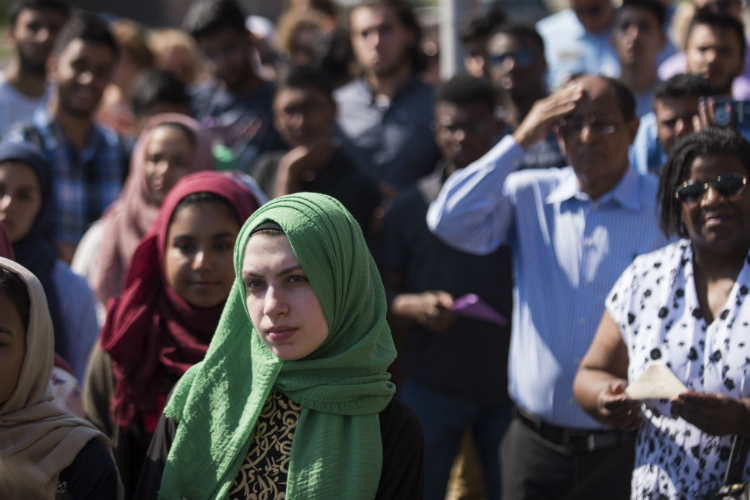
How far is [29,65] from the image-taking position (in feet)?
19.0

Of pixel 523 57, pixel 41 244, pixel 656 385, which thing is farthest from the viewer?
pixel 523 57

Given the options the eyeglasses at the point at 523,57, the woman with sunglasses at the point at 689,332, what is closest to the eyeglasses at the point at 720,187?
the woman with sunglasses at the point at 689,332

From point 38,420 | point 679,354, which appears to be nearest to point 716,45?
point 679,354

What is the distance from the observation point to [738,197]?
256 centimetres

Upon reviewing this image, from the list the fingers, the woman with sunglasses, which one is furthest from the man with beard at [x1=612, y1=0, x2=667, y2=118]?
the woman with sunglasses

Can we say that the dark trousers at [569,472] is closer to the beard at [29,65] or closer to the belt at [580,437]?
the belt at [580,437]

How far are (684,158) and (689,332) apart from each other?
624mm

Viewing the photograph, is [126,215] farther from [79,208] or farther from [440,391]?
[440,391]

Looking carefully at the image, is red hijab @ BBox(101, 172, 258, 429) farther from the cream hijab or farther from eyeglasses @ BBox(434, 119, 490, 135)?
eyeglasses @ BBox(434, 119, 490, 135)

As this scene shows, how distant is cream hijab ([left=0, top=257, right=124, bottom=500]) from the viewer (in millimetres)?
2049

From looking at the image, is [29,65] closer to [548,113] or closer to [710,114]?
[548,113]

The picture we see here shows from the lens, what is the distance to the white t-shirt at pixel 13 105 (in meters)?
5.75

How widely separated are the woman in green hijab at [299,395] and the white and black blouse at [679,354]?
0.91 meters

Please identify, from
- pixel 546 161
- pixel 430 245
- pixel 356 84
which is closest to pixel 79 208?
pixel 356 84
